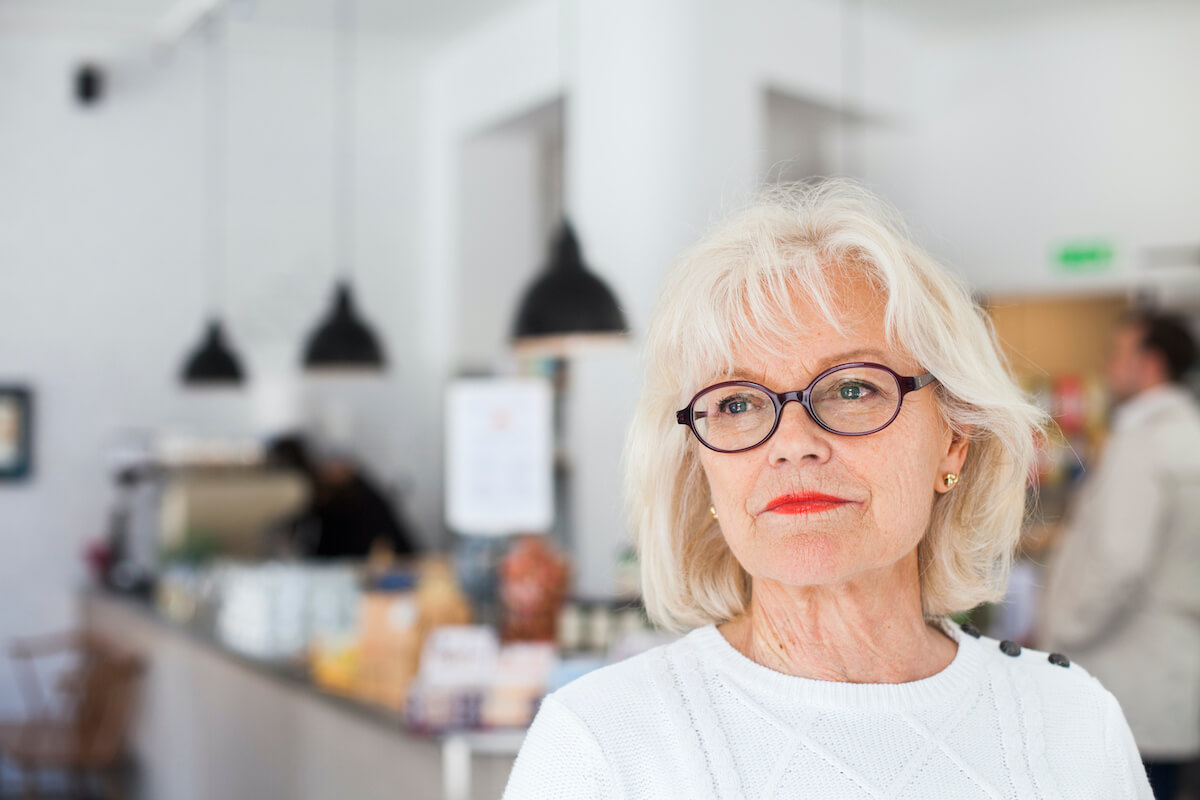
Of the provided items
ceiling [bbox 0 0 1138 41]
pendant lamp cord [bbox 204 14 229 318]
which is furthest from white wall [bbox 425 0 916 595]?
pendant lamp cord [bbox 204 14 229 318]

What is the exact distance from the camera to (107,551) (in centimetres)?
685

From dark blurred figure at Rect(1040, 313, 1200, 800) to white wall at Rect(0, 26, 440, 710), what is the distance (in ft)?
17.2

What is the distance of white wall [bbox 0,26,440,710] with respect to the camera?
6957mm

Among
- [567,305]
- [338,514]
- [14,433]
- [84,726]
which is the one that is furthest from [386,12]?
[84,726]

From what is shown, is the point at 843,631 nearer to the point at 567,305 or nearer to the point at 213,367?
the point at 567,305

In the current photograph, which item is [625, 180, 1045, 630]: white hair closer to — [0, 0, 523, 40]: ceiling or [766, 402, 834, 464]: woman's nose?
[766, 402, 834, 464]: woman's nose

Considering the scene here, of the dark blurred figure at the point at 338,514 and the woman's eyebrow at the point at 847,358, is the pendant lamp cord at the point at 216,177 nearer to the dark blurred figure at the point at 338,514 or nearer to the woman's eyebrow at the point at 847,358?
the dark blurred figure at the point at 338,514

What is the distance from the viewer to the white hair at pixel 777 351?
1.19 m

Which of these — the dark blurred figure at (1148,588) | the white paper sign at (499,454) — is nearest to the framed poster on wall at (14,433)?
the white paper sign at (499,454)

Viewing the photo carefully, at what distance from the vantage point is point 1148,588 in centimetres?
333

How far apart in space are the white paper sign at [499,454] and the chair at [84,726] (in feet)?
7.57

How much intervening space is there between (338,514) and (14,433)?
80.1 inches

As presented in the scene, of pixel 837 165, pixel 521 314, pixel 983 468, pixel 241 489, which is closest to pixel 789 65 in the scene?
pixel 837 165

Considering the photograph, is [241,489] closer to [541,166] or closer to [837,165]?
[541,166]
